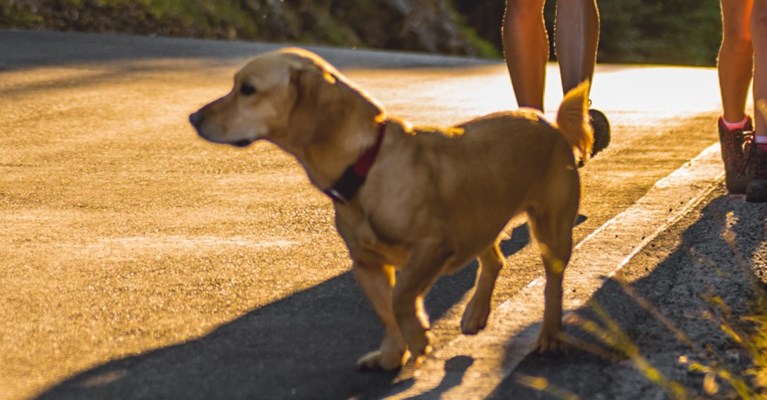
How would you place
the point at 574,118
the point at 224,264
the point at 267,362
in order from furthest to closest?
the point at 224,264 → the point at 574,118 → the point at 267,362

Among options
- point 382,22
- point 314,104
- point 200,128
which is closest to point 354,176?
point 314,104

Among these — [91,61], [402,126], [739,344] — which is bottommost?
[91,61]

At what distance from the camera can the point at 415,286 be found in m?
4.25

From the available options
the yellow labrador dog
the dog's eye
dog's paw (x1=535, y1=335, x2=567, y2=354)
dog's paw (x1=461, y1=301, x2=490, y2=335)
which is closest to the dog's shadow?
the yellow labrador dog

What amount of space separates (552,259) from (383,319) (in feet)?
1.94

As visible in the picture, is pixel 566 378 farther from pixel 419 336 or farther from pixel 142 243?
pixel 142 243

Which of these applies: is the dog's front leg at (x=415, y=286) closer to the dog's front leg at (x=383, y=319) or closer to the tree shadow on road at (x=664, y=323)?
the dog's front leg at (x=383, y=319)

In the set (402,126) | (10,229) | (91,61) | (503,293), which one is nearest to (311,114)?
(402,126)

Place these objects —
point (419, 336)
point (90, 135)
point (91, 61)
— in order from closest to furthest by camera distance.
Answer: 1. point (419, 336)
2. point (90, 135)
3. point (91, 61)

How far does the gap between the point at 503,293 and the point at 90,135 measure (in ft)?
14.7

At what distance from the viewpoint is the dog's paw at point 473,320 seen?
187 inches

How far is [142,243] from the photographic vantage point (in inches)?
245

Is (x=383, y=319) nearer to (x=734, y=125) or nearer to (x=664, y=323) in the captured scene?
(x=664, y=323)

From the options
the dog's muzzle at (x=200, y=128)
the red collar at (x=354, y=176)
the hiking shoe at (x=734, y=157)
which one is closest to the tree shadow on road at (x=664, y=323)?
the red collar at (x=354, y=176)
